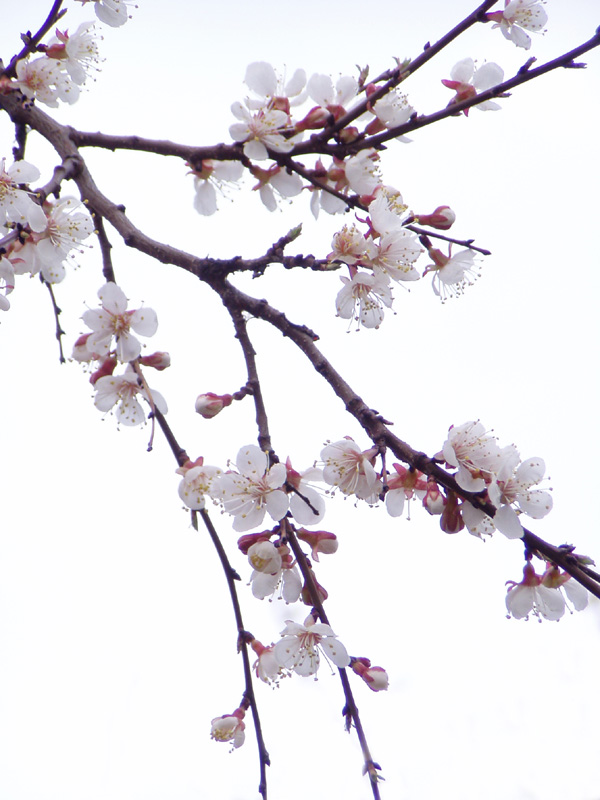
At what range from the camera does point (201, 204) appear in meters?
1.82

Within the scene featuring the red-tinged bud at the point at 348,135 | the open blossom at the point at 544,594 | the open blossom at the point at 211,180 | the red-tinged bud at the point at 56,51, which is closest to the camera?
the open blossom at the point at 544,594


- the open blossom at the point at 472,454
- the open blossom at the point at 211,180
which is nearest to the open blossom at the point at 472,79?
the open blossom at the point at 211,180

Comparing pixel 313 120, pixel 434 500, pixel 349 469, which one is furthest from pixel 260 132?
pixel 434 500

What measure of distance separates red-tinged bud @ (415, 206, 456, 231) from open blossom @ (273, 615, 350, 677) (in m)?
0.93

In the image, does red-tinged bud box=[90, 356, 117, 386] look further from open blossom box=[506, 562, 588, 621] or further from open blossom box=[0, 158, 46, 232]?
open blossom box=[506, 562, 588, 621]

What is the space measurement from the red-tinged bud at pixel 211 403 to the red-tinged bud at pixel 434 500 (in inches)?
17.2

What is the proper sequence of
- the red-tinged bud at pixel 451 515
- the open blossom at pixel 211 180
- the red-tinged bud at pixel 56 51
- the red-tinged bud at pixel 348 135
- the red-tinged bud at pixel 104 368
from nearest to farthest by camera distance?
1. the red-tinged bud at pixel 451 515
2. the red-tinged bud at pixel 104 368
3. the red-tinged bud at pixel 348 135
4. the open blossom at pixel 211 180
5. the red-tinged bud at pixel 56 51

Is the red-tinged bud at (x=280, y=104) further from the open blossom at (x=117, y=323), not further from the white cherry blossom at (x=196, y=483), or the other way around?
the white cherry blossom at (x=196, y=483)

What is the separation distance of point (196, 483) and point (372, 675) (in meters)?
0.52

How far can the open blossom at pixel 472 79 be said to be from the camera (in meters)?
1.68

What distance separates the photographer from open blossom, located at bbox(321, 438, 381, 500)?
4.16 ft

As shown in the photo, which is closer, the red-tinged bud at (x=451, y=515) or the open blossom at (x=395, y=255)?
the red-tinged bud at (x=451, y=515)

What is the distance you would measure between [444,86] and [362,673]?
138 cm

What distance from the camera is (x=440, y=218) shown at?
163cm
